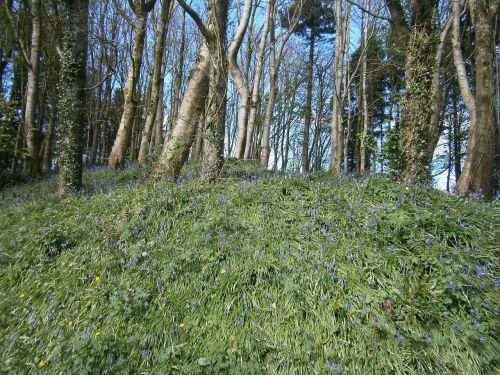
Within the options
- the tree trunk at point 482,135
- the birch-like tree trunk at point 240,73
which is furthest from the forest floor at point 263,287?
the birch-like tree trunk at point 240,73

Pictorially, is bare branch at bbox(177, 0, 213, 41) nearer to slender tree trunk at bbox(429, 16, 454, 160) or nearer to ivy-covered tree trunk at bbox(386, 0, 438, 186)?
ivy-covered tree trunk at bbox(386, 0, 438, 186)

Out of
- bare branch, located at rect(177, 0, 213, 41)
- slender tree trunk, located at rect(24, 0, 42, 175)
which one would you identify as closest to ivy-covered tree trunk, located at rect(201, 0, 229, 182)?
bare branch, located at rect(177, 0, 213, 41)

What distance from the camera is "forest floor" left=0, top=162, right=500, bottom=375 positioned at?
2.61 metres

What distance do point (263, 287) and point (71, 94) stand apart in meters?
5.72

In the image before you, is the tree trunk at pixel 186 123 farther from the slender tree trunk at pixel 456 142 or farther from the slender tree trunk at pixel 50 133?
the slender tree trunk at pixel 456 142

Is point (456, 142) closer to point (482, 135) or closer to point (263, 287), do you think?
point (482, 135)

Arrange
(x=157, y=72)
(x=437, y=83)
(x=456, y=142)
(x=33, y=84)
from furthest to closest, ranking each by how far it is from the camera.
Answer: (x=456, y=142) < (x=157, y=72) < (x=33, y=84) < (x=437, y=83)

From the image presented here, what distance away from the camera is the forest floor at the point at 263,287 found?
261 cm

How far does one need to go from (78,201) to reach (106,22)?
18.3 m

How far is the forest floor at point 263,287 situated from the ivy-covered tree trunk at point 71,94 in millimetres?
1731

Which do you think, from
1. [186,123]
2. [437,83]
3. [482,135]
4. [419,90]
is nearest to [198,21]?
[186,123]

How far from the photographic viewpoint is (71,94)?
20.4 feet

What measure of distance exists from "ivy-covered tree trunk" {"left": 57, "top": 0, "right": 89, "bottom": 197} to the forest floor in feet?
5.68

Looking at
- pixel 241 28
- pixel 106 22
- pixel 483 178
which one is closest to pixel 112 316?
pixel 241 28
